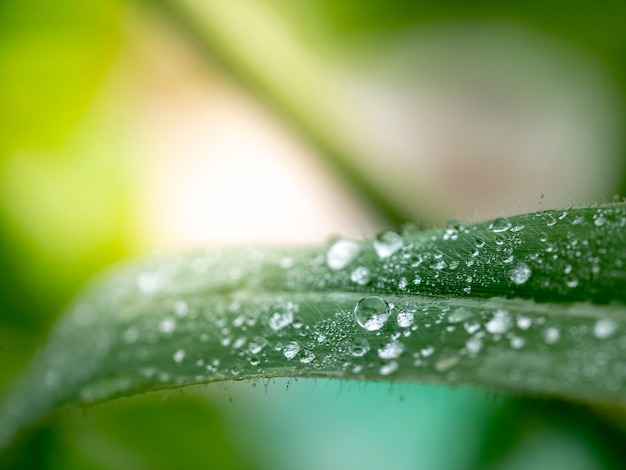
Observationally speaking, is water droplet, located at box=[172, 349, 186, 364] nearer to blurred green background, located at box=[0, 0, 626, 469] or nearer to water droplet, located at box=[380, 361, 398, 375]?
water droplet, located at box=[380, 361, 398, 375]

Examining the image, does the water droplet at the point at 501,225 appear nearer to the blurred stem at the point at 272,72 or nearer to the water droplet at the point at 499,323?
the water droplet at the point at 499,323

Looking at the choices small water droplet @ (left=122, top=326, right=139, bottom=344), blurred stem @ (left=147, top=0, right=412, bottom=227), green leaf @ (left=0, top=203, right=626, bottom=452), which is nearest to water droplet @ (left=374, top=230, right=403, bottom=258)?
green leaf @ (left=0, top=203, right=626, bottom=452)

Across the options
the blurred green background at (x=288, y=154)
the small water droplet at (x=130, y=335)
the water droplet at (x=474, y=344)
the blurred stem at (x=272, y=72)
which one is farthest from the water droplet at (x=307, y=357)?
the blurred stem at (x=272, y=72)

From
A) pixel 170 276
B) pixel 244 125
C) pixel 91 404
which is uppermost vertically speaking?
pixel 244 125

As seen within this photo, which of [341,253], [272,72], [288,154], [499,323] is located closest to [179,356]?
[341,253]

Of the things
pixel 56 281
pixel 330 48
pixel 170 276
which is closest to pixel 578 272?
pixel 170 276

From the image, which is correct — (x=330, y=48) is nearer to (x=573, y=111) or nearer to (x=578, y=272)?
(x=573, y=111)
